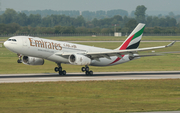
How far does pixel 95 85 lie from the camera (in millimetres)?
37688

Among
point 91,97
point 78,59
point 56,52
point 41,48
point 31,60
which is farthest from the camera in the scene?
point 31,60

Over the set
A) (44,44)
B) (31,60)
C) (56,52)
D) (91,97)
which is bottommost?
(91,97)

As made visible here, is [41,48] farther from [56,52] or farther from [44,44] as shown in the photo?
[56,52]

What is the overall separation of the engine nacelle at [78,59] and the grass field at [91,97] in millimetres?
7600

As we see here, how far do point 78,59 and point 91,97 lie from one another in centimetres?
1677

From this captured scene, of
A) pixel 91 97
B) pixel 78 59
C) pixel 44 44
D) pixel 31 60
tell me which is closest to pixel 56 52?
pixel 44 44

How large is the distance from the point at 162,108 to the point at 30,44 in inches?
1048

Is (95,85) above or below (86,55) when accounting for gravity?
below

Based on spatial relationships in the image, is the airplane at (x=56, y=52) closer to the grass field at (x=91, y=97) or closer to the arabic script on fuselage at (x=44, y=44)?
the arabic script on fuselage at (x=44, y=44)

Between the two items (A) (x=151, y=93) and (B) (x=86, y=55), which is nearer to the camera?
(A) (x=151, y=93)

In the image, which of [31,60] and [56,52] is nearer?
[56,52]

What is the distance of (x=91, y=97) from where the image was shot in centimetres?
3009

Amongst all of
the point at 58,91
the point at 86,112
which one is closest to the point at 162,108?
the point at 86,112

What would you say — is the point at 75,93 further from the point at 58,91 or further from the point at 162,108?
the point at 162,108
